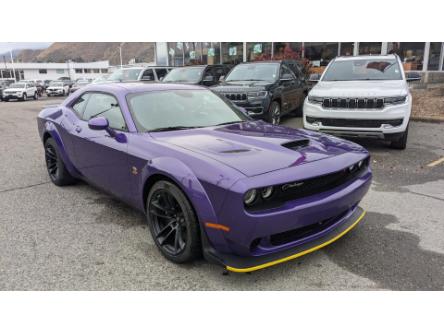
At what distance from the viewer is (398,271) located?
2.90 m

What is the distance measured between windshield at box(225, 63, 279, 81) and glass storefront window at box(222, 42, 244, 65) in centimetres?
1212

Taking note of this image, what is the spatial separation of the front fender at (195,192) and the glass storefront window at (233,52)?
1934 centimetres

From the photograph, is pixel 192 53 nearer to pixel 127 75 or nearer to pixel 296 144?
pixel 127 75

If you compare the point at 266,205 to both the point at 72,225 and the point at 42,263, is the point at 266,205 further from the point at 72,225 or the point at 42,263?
the point at 72,225

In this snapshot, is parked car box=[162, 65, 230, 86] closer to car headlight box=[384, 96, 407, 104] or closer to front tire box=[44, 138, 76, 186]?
car headlight box=[384, 96, 407, 104]

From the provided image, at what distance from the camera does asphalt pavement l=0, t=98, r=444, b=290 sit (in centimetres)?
281

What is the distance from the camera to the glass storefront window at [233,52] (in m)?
21.5

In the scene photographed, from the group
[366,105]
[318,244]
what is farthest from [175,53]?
[318,244]

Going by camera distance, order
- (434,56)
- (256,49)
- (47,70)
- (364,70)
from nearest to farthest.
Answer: (364,70)
(434,56)
(256,49)
(47,70)

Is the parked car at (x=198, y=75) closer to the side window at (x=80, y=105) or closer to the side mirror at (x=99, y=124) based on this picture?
the side window at (x=80, y=105)

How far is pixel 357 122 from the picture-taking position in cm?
643

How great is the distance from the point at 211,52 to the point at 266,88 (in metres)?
16.2

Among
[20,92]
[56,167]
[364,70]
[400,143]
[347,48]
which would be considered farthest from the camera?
[20,92]

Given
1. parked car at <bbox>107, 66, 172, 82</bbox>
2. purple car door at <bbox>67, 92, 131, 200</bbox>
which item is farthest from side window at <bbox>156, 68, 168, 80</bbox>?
purple car door at <bbox>67, 92, 131, 200</bbox>
